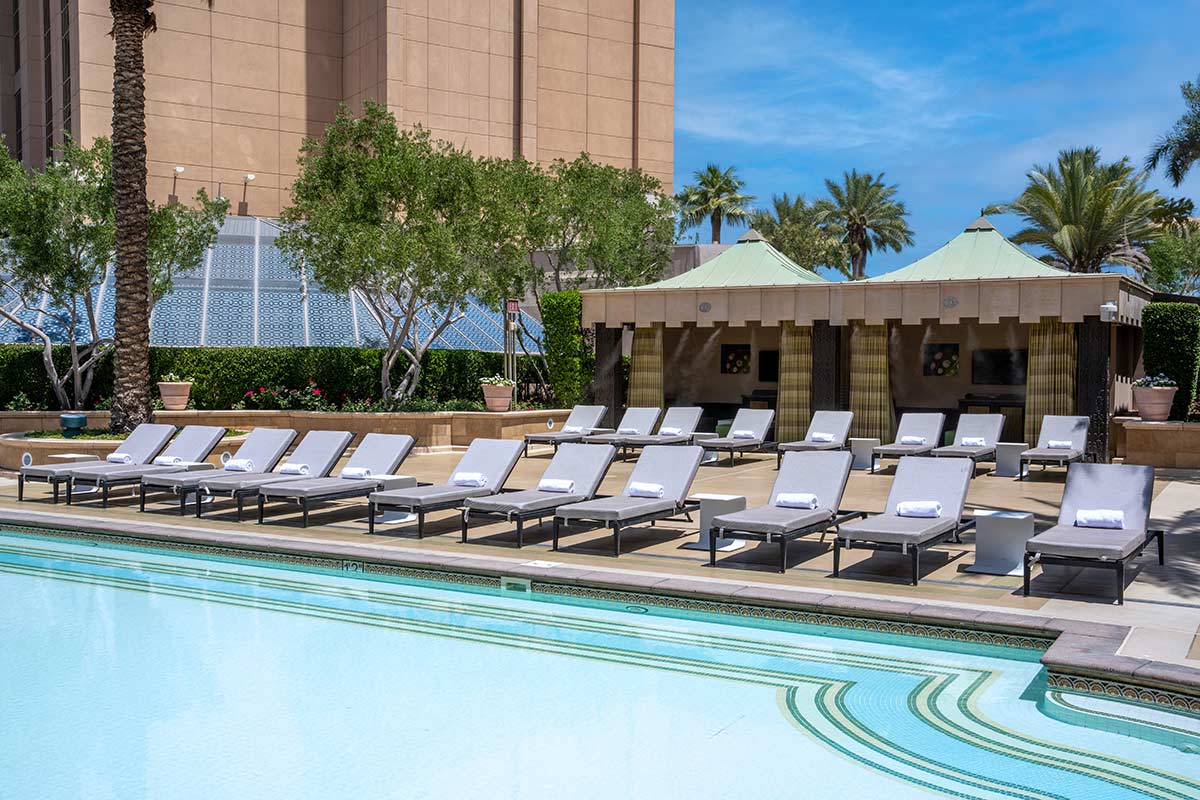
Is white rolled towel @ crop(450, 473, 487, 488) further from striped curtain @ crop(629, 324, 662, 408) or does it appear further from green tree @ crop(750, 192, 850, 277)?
green tree @ crop(750, 192, 850, 277)

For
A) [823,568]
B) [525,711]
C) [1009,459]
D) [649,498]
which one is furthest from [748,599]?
[1009,459]

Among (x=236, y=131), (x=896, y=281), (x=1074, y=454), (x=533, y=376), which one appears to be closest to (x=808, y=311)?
(x=896, y=281)

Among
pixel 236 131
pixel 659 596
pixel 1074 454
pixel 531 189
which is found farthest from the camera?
pixel 236 131

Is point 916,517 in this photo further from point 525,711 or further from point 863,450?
point 863,450

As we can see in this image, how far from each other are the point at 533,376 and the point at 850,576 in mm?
18062

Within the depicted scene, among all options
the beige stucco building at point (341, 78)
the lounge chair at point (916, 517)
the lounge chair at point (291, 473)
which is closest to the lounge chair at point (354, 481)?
the lounge chair at point (291, 473)

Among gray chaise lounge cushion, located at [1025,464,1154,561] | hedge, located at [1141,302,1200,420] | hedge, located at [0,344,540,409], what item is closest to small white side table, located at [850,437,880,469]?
hedge, located at [1141,302,1200,420]

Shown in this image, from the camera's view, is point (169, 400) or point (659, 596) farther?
point (169, 400)

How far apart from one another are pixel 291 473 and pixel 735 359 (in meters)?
13.7

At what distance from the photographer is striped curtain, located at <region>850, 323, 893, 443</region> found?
808 inches

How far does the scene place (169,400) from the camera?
21.4 meters

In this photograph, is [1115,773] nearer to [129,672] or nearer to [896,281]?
[129,672]

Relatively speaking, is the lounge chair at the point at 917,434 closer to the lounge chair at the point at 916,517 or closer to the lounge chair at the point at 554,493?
the lounge chair at the point at 554,493

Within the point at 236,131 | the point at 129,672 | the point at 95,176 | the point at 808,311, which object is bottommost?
the point at 129,672
